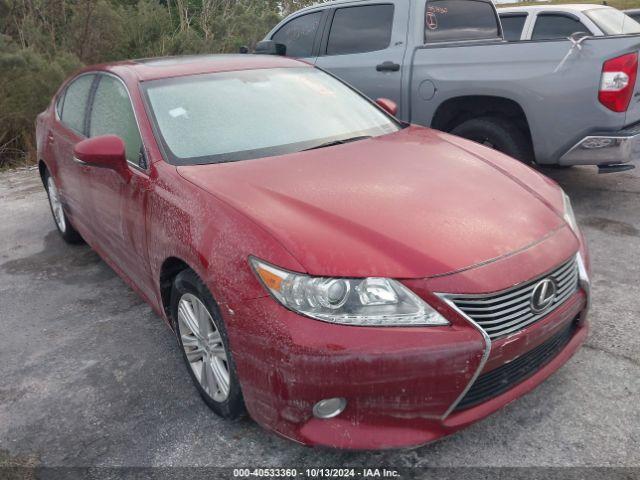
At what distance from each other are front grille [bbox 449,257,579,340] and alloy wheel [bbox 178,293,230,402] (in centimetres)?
96

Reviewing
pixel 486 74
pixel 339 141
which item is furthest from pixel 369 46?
pixel 339 141

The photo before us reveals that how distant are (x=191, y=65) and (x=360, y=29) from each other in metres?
2.89

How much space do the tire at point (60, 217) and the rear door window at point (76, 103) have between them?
2.00ft

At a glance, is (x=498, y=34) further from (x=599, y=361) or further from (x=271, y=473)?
(x=271, y=473)

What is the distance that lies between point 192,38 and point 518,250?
34.2ft

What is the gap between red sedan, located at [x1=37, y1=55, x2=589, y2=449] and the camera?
6.33 ft

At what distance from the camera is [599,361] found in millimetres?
2766

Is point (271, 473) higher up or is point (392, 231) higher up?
point (392, 231)

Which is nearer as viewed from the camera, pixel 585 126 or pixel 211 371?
pixel 211 371

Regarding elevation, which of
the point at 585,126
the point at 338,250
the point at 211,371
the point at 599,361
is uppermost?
the point at 338,250

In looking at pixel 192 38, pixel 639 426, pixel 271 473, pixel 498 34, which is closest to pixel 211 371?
pixel 271 473

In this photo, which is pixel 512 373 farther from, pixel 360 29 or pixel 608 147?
pixel 360 29

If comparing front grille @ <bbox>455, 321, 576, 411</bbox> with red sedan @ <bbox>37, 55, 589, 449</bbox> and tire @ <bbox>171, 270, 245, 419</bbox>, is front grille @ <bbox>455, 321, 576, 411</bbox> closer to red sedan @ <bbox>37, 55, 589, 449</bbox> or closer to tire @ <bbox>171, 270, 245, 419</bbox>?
red sedan @ <bbox>37, 55, 589, 449</bbox>

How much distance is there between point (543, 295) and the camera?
212cm
